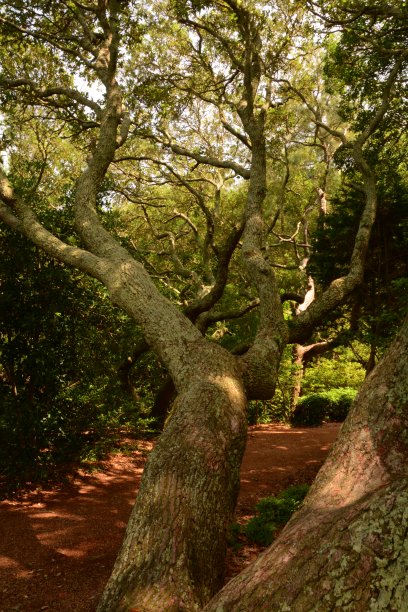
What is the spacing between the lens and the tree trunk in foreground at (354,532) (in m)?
1.49

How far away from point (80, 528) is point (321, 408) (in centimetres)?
1091

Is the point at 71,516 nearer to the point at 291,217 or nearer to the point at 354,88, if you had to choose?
the point at 354,88

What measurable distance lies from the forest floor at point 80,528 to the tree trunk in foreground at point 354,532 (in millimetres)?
2332

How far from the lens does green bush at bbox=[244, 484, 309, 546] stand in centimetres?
489

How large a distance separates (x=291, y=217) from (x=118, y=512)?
56.8 feet

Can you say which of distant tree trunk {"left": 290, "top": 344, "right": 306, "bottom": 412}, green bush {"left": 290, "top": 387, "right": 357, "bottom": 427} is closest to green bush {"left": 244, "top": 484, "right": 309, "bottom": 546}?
distant tree trunk {"left": 290, "top": 344, "right": 306, "bottom": 412}

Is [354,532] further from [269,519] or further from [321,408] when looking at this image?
[321,408]

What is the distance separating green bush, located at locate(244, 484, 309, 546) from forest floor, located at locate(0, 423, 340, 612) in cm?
13

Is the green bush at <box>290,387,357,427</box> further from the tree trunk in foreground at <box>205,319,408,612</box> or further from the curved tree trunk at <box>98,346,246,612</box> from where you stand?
the tree trunk in foreground at <box>205,319,408,612</box>

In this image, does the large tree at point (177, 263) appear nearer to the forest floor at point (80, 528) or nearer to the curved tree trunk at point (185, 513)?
the curved tree trunk at point (185, 513)

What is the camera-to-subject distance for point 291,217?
68.4ft

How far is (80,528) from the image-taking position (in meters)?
5.45

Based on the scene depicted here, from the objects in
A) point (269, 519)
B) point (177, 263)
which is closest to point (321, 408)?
point (177, 263)

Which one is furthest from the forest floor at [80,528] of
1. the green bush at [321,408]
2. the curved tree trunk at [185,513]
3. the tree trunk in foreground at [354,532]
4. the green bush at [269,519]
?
the green bush at [321,408]
